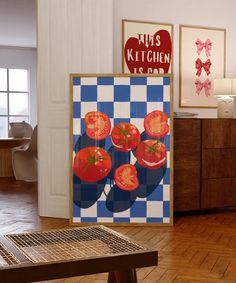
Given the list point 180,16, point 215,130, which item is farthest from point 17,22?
point 215,130

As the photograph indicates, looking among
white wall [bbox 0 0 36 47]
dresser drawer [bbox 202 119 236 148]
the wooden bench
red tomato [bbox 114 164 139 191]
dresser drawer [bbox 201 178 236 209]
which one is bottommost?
dresser drawer [bbox 201 178 236 209]

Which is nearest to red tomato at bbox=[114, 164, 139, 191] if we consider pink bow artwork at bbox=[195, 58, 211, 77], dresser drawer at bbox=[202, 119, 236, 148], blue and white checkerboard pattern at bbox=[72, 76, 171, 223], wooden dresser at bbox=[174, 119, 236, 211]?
blue and white checkerboard pattern at bbox=[72, 76, 171, 223]

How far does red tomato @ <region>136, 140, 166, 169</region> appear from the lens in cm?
446

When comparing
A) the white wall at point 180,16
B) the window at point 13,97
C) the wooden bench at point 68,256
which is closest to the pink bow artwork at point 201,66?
the white wall at point 180,16

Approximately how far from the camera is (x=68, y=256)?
5.62 ft

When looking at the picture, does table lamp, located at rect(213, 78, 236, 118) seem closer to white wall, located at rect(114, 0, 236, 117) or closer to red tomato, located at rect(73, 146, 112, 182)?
white wall, located at rect(114, 0, 236, 117)

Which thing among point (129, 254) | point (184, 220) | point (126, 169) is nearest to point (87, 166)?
point (126, 169)

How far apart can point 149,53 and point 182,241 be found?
230 cm

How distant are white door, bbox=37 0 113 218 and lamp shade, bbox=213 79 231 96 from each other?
126 cm

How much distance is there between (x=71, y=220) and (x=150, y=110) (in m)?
1.23

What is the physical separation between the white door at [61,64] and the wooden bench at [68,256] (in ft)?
9.05

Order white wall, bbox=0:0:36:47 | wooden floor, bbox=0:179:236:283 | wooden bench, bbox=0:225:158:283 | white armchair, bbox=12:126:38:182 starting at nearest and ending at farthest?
1. wooden bench, bbox=0:225:158:283
2. wooden floor, bbox=0:179:236:283
3. white wall, bbox=0:0:36:47
4. white armchair, bbox=12:126:38:182

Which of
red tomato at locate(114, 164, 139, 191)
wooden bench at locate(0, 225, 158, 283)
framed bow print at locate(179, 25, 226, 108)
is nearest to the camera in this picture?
wooden bench at locate(0, 225, 158, 283)

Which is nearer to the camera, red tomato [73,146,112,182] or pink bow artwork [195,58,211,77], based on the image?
red tomato [73,146,112,182]
